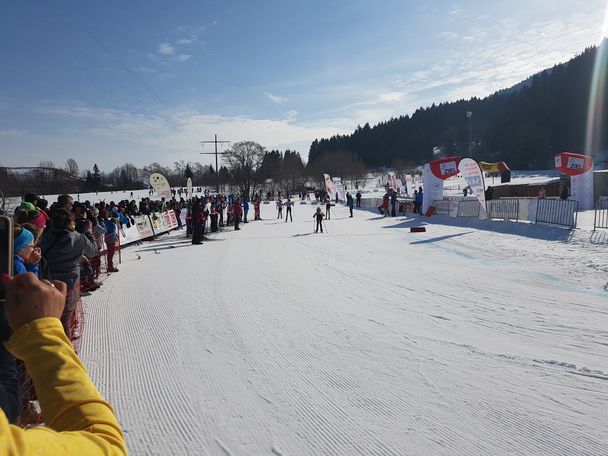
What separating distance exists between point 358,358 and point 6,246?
3.93 meters

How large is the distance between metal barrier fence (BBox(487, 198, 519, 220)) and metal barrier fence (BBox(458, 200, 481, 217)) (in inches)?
27.3

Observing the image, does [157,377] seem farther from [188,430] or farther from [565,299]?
[565,299]

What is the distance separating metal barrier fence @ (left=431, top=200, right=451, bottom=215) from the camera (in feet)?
76.2

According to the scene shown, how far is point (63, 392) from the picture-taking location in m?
1.35

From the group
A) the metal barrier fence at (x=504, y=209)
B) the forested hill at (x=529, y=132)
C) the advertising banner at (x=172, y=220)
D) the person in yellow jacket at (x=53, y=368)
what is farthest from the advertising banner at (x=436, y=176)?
the forested hill at (x=529, y=132)

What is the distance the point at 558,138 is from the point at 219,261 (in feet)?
353

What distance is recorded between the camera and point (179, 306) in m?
7.32

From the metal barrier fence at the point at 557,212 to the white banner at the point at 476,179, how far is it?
280 centimetres

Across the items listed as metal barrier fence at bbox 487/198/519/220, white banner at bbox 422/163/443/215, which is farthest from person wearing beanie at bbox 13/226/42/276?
white banner at bbox 422/163/443/215

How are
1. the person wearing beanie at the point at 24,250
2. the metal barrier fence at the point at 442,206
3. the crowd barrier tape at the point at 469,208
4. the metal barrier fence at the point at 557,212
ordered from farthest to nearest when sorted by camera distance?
1. the metal barrier fence at the point at 442,206
2. the crowd barrier tape at the point at 469,208
3. the metal barrier fence at the point at 557,212
4. the person wearing beanie at the point at 24,250

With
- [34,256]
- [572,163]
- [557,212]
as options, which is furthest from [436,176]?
[34,256]

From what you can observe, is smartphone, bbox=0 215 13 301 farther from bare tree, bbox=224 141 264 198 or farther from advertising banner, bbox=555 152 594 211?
bare tree, bbox=224 141 264 198

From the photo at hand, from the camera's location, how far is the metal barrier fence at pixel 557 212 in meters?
14.7

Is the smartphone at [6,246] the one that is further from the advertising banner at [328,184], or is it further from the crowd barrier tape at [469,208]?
the advertising banner at [328,184]
